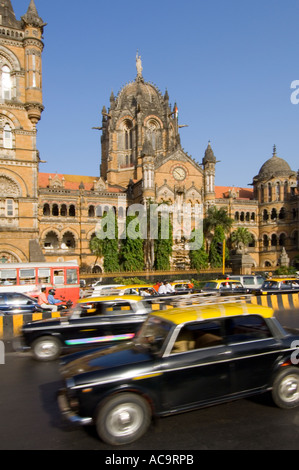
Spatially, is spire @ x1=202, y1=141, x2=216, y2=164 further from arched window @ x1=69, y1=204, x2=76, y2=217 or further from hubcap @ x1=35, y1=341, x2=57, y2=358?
hubcap @ x1=35, y1=341, x2=57, y2=358

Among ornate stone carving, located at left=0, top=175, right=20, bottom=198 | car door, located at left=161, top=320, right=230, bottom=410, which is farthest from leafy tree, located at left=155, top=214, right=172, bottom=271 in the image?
car door, located at left=161, top=320, right=230, bottom=410

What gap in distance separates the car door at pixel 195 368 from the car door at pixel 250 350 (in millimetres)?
154

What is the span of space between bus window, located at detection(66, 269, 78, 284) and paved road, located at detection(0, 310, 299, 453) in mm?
14505

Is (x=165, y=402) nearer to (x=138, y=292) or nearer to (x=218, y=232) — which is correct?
(x=138, y=292)

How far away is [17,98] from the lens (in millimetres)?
32500

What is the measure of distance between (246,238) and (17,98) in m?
32.0

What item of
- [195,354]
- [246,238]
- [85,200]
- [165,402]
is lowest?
[165,402]

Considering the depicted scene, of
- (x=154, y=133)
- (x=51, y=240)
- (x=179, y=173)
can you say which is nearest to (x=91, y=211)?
(x=51, y=240)

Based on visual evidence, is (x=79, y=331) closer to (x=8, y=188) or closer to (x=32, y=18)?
(x=8, y=188)

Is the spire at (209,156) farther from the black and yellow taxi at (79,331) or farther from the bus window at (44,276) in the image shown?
the black and yellow taxi at (79,331)

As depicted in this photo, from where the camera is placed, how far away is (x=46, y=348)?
9133mm

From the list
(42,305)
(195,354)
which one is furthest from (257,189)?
(195,354)

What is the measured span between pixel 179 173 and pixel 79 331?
40.1 m

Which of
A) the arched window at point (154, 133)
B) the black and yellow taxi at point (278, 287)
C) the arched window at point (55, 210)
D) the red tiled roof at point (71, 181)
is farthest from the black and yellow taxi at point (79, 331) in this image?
the arched window at point (154, 133)
